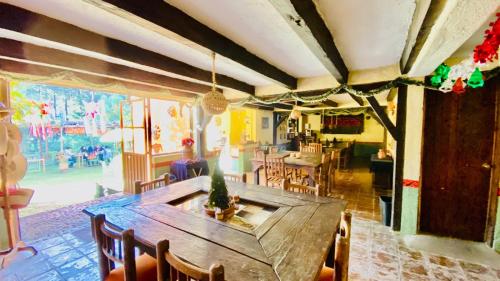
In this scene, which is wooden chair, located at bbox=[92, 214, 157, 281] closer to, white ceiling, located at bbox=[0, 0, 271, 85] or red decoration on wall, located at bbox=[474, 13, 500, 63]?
white ceiling, located at bbox=[0, 0, 271, 85]

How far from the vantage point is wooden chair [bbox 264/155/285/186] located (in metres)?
3.60

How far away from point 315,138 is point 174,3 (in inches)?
330

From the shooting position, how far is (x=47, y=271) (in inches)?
77.6

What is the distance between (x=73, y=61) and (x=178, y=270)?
2.42 meters

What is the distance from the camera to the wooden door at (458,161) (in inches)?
93.7

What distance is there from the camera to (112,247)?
1258mm

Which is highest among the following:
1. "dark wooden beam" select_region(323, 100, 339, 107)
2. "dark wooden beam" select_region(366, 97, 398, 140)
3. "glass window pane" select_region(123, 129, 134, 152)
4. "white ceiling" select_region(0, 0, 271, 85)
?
"white ceiling" select_region(0, 0, 271, 85)

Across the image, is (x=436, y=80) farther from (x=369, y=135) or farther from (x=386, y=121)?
(x=369, y=135)

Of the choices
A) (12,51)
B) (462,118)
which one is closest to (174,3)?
(12,51)

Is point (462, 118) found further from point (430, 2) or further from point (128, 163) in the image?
point (128, 163)

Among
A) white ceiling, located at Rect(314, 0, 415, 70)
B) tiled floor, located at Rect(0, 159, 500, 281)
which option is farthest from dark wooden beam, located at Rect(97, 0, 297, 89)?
tiled floor, located at Rect(0, 159, 500, 281)

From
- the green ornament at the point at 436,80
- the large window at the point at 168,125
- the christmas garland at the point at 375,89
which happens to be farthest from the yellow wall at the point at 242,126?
the green ornament at the point at 436,80

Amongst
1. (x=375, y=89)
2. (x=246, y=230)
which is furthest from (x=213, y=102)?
(x=375, y=89)

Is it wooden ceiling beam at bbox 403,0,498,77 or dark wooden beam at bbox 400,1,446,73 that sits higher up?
dark wooden beam at bbox 400,1,446,73
